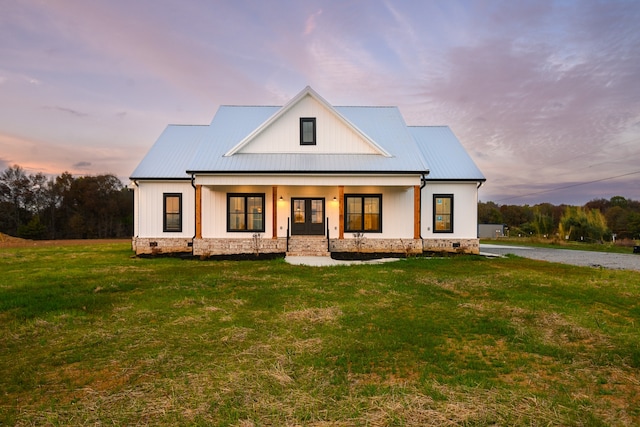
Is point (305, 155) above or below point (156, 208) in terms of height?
above

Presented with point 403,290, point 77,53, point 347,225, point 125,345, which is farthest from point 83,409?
point 77,53

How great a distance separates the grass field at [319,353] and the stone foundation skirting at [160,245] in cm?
749

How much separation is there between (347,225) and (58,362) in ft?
44.4

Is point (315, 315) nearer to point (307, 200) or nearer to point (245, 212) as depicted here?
point (307, 200)

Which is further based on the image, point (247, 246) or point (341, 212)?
point (247, 246)

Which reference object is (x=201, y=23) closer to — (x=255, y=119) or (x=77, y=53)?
(x=255, y=119)

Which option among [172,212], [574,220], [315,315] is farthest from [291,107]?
[574,220]

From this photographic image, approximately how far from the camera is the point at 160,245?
1711 centimetres

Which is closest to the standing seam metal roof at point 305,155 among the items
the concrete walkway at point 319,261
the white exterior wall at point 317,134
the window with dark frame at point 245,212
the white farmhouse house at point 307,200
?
the white farmhouse house at point 307,200

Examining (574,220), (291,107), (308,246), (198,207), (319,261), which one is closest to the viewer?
(319,261)

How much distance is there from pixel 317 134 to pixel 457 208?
317 inches

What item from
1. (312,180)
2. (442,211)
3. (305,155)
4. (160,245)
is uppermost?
(305,155)

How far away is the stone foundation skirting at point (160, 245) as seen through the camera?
1705 cm

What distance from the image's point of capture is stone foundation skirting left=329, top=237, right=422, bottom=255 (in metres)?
16.3
